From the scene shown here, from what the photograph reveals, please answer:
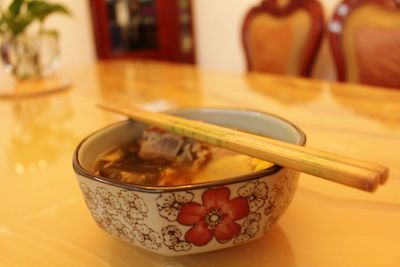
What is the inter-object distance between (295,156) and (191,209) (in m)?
0.10

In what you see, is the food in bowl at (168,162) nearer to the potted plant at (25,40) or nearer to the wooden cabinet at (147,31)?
the potted plant at (25,40)

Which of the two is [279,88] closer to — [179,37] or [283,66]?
[283,66]

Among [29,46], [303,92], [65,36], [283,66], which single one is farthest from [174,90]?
[65,36]

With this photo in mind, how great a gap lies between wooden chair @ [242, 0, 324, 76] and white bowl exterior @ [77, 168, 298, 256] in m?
1.50

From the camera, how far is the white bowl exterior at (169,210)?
0.35 metres

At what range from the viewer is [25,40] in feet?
4.11

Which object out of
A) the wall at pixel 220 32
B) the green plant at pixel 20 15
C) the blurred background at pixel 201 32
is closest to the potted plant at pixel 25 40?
the green plant at pixel 20 15

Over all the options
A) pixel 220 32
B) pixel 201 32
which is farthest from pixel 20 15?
pixel 201 32

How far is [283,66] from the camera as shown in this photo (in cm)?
184

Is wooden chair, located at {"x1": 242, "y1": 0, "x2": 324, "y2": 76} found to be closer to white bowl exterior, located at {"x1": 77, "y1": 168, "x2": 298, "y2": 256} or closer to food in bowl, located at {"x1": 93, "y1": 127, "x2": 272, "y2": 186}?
food in bowl, located at {"x1": 93, "y1": 127, "x2": 272, "y2": 186}

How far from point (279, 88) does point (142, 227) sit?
83cm

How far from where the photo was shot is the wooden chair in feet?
5.83

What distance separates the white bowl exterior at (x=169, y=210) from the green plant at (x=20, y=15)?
1007mm

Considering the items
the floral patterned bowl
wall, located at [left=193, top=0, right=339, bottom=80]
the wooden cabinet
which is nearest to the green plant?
the floral patterned bowl
